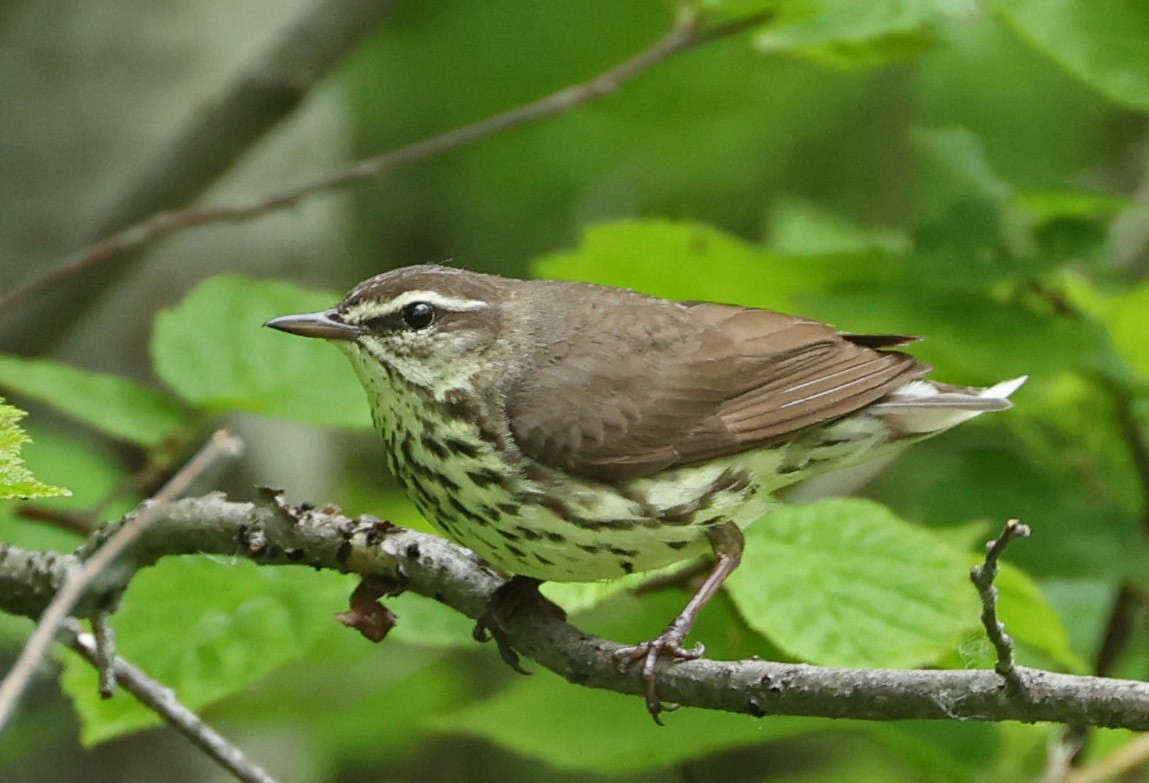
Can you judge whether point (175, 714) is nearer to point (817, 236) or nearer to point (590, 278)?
point (590, 278)

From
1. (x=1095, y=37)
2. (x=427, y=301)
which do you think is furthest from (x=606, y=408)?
(x=1095, y=37)

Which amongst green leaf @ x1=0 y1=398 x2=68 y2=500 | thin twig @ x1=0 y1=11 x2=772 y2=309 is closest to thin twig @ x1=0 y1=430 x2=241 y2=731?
green leaf @ x1=0 y1=398 x2=68 y2=500

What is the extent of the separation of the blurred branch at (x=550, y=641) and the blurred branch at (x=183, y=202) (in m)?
1.69

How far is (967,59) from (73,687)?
19.0 ft

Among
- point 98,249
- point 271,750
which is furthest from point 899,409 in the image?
point 271,750

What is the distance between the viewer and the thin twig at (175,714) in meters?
2.93

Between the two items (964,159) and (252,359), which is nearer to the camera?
(252,359)

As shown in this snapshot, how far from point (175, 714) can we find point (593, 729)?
4.39 ft

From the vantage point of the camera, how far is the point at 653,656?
9.62ft

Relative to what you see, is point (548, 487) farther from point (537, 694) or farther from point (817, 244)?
point (817, 244)

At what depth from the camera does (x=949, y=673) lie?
2.34 m

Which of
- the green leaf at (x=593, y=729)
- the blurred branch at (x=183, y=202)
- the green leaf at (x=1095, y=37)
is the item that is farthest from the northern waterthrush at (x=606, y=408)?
the blurred branch at (x=183, y=202)

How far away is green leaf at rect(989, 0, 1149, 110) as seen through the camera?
3.94 meters

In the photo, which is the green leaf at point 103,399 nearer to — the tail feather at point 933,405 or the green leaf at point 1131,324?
the tail feather at point 933,405
